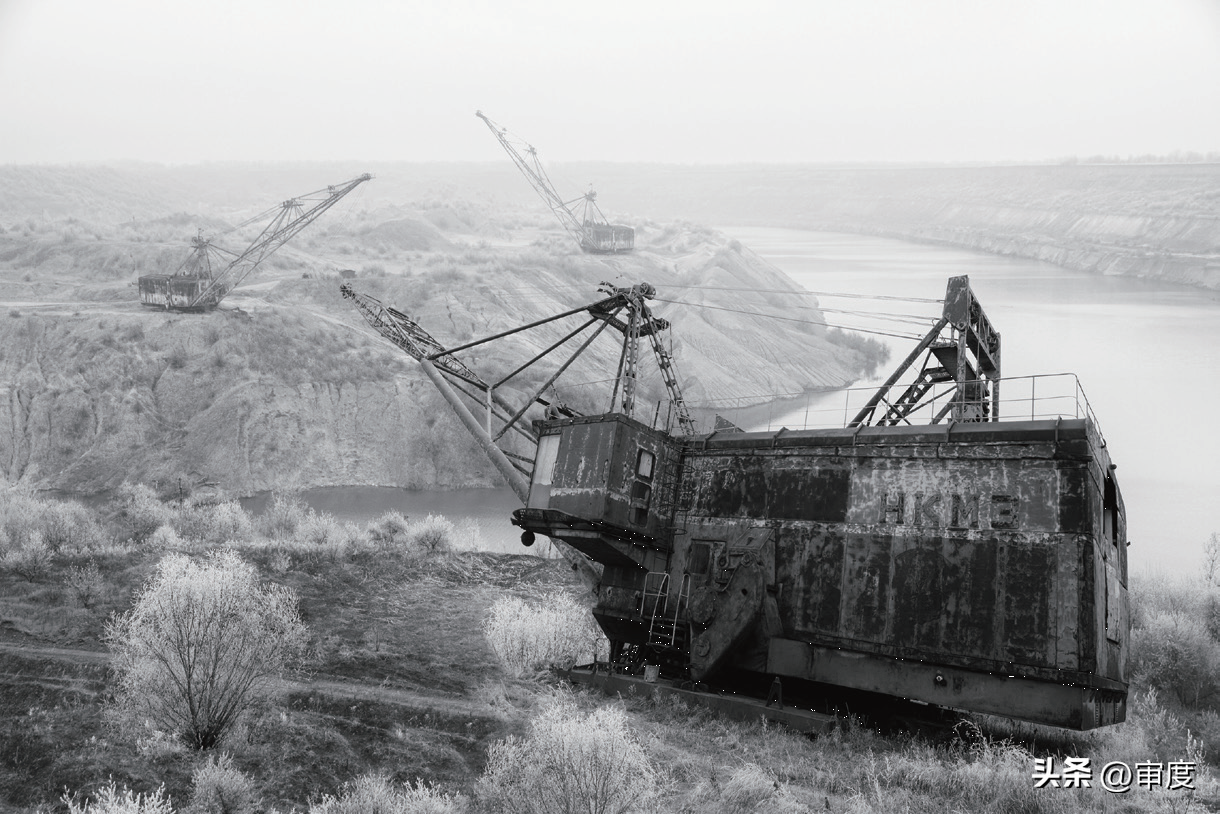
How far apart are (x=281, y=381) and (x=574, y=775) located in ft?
110

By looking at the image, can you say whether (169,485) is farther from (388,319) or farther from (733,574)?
(733,574)

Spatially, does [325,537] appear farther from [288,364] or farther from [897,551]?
[897,551]

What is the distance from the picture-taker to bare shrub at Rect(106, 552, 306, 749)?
1200cm

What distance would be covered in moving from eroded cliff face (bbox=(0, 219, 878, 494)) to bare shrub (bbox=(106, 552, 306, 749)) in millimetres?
20810

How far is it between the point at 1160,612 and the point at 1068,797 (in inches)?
554

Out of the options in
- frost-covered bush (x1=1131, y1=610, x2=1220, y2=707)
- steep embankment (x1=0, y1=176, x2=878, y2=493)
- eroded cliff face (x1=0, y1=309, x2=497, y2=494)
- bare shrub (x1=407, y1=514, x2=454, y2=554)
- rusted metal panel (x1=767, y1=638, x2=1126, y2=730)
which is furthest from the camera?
steep embankment (x1=0, y1=176, x2=878, y2=493)

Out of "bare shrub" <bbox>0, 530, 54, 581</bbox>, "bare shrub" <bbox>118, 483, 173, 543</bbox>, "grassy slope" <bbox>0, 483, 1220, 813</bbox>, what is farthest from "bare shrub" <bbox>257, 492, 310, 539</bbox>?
"grassy slope" <bbox>0, 483, 1220, 813</bbox>

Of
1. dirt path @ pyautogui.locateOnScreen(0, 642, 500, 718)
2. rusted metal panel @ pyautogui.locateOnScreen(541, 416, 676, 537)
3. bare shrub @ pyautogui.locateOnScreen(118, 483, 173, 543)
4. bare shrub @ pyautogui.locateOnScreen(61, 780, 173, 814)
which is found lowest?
bare shrub @ pyautogui.locateOnScreen(61, 780, 173, 814)

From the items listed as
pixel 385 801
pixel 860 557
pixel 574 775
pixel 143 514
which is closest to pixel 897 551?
pixel 860 557

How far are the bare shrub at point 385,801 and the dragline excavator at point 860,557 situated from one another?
544 cm

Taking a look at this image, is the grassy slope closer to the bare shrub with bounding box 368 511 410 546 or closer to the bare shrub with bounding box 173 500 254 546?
the bare shrub with bounding box 368 511 410 546

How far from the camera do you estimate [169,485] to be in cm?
3459

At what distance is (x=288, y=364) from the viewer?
40438 mm

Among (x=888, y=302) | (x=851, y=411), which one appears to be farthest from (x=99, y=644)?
(x=888, y=302)
